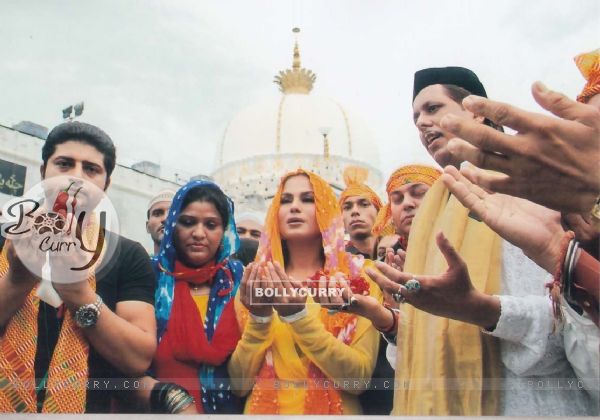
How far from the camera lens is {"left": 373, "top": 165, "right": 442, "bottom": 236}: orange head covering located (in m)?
2.77

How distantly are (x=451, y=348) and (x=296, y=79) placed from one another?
1357mm

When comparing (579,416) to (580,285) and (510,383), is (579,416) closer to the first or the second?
(510,383)

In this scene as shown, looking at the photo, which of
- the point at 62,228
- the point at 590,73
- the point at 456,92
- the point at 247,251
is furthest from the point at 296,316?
the point at 590,73

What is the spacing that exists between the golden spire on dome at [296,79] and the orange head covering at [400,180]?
583 mm

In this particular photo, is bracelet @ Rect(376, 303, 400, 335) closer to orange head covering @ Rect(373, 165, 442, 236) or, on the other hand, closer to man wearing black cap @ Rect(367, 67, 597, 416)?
man wearing black cap @ Rect(367, 67, 597, 416)

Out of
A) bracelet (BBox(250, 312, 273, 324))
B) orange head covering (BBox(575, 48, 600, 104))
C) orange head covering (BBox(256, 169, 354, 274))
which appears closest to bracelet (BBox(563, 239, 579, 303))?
orange head covering (BBox(575, 48, 600, 104))

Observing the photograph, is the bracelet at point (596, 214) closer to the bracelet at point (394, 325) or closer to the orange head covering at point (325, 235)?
the bracelet at point (394, 325)

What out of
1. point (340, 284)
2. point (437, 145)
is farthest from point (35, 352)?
point (437, 145)

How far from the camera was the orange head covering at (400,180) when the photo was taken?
2773 millimetres

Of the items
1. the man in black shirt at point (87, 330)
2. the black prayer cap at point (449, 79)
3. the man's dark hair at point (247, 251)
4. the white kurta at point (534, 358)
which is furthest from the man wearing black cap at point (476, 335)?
the man in black shirt at point (87, 330)

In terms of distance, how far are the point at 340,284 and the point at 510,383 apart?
0.72 meters

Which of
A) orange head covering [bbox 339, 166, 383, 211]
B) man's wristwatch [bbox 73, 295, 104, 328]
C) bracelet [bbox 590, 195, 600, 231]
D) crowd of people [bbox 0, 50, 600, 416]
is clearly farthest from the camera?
orange head covering [bbox 339, 166, 383, 211]

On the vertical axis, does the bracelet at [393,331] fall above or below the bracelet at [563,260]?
below

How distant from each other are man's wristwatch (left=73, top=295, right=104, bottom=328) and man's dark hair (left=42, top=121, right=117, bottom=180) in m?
0.55
